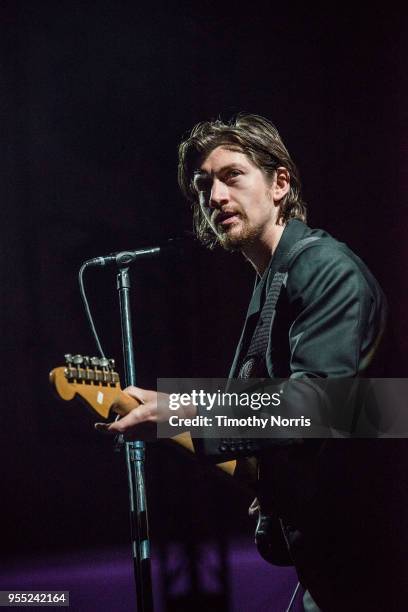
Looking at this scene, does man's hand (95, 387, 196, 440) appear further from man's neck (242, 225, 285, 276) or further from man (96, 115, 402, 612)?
man's neck (242, 225, 285, 276)

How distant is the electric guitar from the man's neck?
0.61 metres

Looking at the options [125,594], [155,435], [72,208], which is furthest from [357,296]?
[125,594]

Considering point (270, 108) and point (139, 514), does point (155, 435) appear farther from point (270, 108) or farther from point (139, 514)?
point (270, 108)

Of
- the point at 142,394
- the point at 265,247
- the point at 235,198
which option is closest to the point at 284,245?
the point at 265,247

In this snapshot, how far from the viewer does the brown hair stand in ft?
6.94

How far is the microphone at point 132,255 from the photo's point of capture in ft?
7.30

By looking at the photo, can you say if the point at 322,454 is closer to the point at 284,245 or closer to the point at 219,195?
the point at 284,245

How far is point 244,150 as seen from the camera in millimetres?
2105

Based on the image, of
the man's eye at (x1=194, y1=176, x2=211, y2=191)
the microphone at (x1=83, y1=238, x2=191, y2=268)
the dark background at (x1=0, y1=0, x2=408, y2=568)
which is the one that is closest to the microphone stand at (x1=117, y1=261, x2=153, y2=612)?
the microphone at (x1=83, y1=238, x2=191, y2=268)

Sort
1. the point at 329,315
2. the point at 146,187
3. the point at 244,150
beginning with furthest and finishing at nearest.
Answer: the point at 146,187, the point at 244,150, the point at 329,315

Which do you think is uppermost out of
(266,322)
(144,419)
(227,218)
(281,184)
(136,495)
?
(281,184)

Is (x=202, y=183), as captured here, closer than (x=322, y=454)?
No

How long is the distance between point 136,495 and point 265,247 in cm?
95

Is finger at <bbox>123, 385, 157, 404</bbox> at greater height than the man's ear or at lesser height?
lesser
